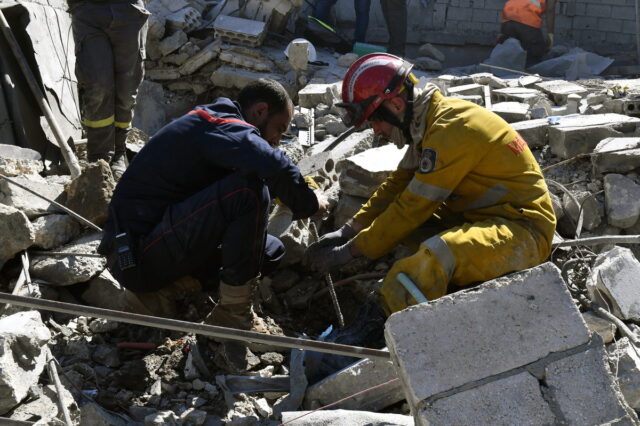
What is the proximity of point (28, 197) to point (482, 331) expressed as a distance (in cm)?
318

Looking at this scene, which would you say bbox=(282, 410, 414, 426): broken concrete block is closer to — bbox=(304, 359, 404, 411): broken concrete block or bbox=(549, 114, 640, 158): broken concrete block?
bbox=(304, 359, 404, 411): broken concrete block

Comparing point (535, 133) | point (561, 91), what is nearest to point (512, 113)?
point (535, 133)

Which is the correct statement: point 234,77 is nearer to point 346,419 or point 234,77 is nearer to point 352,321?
point 352,321

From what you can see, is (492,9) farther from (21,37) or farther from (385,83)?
(385,83)

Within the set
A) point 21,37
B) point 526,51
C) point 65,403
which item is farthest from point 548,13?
point 65,403

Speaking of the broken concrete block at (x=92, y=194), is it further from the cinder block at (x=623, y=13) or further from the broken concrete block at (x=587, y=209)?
the cinder block at (x=623, y=13)

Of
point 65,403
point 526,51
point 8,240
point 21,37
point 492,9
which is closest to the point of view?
point 65,403

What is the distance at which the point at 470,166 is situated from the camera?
381 centimetres

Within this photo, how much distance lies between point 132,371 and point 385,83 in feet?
6.69

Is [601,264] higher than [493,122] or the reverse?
the reverse

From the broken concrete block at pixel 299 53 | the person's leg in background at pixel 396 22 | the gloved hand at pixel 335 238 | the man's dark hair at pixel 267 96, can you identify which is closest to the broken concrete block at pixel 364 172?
the gloved hand at pixel 335 238

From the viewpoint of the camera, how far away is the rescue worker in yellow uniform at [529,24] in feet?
39.8

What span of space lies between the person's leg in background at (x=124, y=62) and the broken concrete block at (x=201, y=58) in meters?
3.86

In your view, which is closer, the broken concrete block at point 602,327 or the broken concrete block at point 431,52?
the broken concrete block at point 602,327
